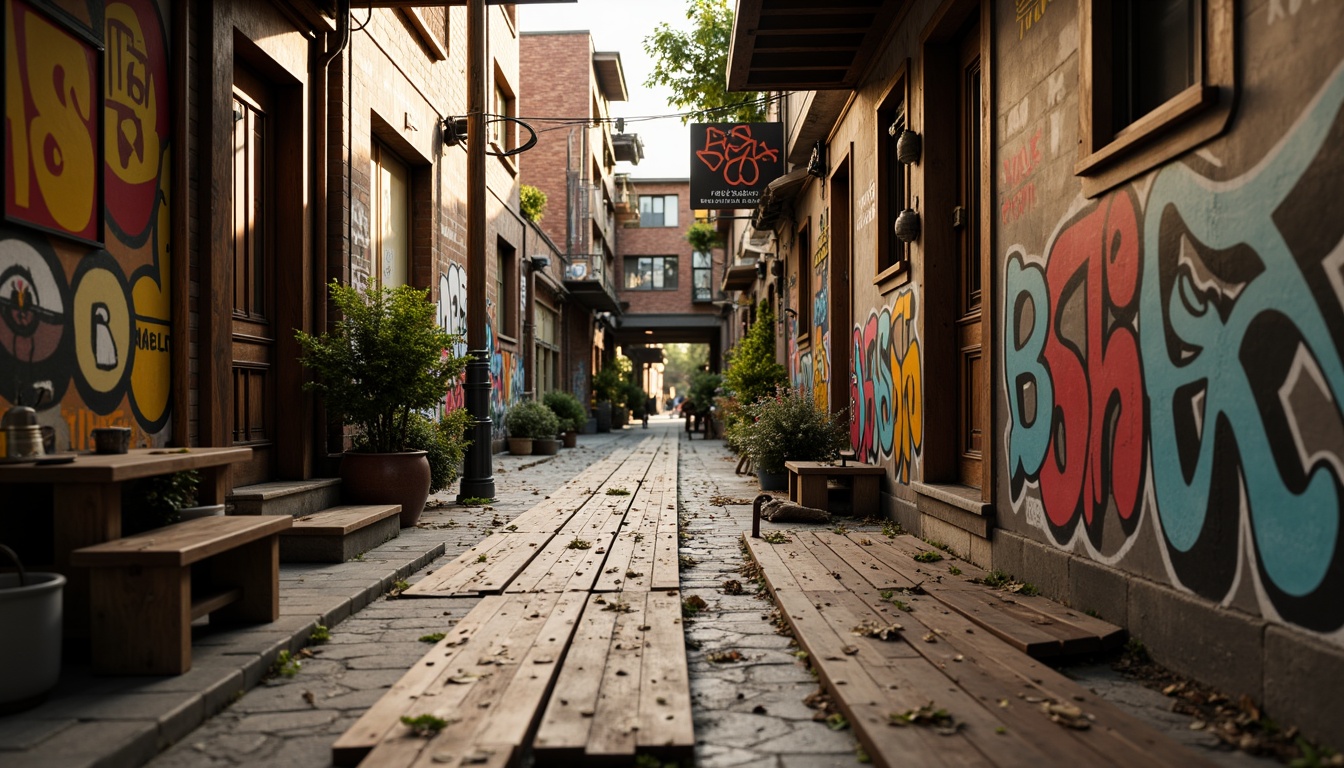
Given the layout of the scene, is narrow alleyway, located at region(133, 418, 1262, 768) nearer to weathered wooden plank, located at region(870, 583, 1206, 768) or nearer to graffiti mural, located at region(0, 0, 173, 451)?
weathered wooden plank, located at region(870, 583, 1206, 768)

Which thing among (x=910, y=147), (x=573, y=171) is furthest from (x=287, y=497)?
(x=573, y=171)

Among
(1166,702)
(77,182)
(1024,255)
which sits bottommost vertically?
(1166,702)

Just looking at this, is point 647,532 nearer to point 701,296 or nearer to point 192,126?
point 192,126

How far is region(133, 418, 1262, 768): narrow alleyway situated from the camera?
9.16 ft

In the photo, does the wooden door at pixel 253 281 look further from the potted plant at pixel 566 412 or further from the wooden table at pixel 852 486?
the potted plant at pixel 566 412

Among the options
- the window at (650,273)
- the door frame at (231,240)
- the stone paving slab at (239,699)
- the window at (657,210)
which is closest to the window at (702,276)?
the window at (650,273)

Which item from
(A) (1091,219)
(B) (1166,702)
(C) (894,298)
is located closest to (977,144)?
(C) (894,298)

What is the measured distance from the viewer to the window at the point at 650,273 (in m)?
37.4

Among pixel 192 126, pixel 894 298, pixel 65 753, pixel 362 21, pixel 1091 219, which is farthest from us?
pixel 362 21

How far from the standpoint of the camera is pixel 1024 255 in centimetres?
497

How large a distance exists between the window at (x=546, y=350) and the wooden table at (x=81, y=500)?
51.5 ft

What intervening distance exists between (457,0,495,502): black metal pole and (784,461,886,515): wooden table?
305 centimetres

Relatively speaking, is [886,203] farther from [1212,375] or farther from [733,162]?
[733,162]

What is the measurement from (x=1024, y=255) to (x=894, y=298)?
9.24ft
